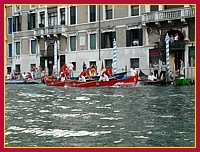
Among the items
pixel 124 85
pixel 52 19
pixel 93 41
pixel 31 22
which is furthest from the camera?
pixel 31 22

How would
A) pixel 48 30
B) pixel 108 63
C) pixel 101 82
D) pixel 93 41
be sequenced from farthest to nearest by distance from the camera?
1. pixel 48 30
2. pixel 93 41
3. pixel 108 63
4. pixel 101 82

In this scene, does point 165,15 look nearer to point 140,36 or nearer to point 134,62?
point 140,36

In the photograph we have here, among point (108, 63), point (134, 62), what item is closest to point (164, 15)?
point (134, 62)

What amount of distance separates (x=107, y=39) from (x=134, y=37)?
1857mm

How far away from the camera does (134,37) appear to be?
76.2 ft

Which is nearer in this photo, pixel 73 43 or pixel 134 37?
pixel 134 37

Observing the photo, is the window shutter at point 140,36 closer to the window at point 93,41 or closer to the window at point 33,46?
the window at point 93,41

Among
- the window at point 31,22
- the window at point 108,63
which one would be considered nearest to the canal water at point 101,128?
the window at point 108,63

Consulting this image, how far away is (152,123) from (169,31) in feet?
52.7

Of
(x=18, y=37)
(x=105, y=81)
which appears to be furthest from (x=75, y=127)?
(x=18, y=37)

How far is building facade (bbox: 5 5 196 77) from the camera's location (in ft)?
68.8

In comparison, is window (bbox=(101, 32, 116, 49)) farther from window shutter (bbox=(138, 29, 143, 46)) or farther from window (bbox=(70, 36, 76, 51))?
window (bbox=(70, 36, 76, 51))

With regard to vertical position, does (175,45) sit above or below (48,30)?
below

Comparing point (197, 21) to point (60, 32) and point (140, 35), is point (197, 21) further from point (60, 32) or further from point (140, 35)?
point (60, 32)
